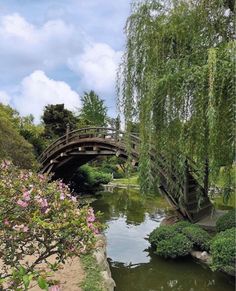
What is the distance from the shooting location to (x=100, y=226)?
3455 millimetres

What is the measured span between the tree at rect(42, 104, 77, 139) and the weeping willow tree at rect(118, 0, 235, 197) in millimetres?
18858

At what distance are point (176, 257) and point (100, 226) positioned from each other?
4.84m

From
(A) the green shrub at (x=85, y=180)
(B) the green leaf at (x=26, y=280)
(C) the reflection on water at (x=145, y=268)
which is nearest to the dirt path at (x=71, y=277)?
(C) the reflection on water at (x=145, y=268)

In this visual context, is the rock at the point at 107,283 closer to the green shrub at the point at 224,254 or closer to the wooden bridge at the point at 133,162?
the green shrub at the point at 224,254

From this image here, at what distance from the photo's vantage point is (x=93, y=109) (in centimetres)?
3503

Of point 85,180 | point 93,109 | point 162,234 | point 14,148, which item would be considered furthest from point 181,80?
point 93,109

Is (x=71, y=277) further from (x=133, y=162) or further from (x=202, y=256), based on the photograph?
(x=133, y=162)

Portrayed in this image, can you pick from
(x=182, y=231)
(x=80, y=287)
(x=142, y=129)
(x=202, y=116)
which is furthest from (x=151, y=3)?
(x=80, y=287)

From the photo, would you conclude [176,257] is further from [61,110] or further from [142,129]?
[61,110]

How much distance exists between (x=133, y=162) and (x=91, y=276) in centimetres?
548

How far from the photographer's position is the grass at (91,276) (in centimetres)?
511

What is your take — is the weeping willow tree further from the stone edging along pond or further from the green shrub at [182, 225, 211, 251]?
the stone edging along pond

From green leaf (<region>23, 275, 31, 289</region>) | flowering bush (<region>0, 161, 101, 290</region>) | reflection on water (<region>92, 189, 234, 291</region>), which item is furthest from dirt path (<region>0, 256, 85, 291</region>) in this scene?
green leaf (<region>23, 275, 31, 289</region>)

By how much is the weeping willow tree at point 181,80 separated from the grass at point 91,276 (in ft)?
6.25
